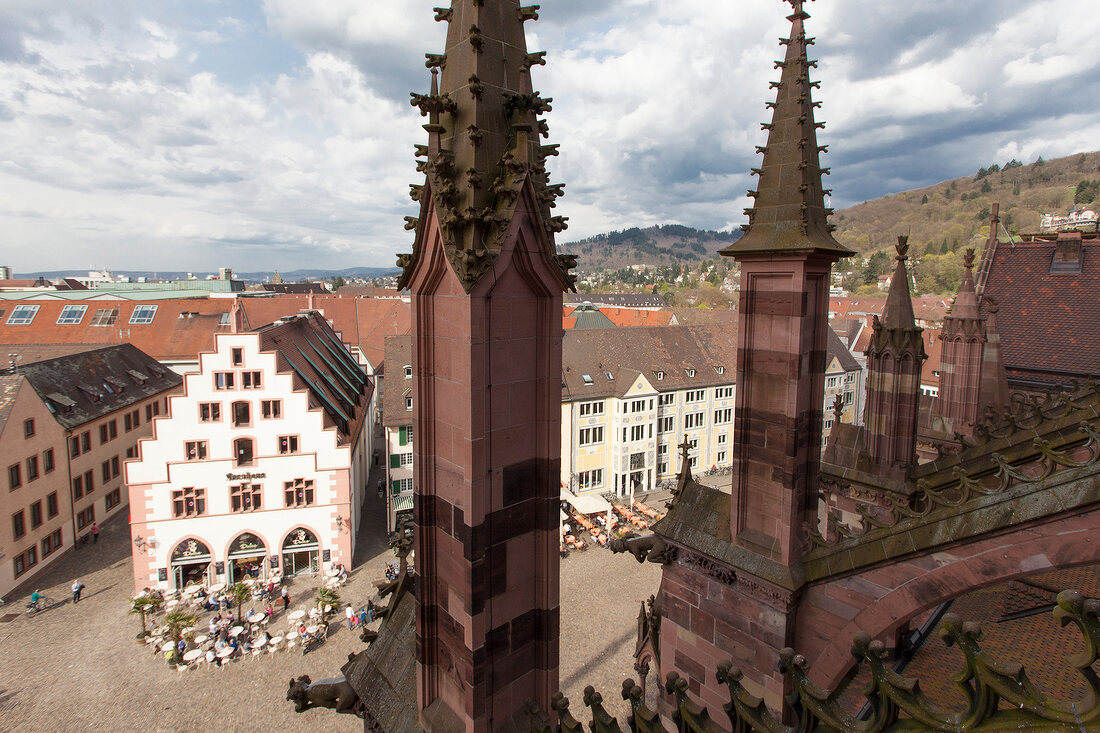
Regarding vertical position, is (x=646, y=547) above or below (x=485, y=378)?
below

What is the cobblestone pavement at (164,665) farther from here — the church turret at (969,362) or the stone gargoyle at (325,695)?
the stone gargoyle at (325,695)

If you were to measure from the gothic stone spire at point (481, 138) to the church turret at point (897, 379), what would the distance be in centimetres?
1060

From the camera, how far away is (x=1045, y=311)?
23.9 meters

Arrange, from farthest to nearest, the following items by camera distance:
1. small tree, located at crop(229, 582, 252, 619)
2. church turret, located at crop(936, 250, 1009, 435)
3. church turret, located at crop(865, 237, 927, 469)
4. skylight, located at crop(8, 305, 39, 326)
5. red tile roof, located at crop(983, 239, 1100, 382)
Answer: skylight, located at crop(8, 305, 39, 326) < small tree, located at crop(229, 582, 252, 619) < red tile roof, located at crop(983, 239, 1100, 382) < church turret, located at crop(936, 250, 1009, 435) < church turret, located at crop(865, 237, 927, 469)

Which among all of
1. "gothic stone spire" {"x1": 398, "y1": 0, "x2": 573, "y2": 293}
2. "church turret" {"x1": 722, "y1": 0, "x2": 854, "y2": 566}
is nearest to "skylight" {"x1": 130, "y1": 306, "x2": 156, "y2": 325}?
"church turret" {"x1": 722, "y1": 0, "x2": 854, "y2": 566}

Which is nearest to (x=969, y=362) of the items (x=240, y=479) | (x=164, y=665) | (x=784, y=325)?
(x=784, y=325)

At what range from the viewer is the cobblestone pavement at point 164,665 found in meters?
20.4

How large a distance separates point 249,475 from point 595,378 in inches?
949

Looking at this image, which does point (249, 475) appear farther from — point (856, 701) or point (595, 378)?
point (856, 701)

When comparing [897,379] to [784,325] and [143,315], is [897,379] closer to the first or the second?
[784,325]

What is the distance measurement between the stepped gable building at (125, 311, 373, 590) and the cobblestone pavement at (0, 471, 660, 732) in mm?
2463

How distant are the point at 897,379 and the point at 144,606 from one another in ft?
98.9

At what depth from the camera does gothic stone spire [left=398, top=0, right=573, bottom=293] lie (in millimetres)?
4641

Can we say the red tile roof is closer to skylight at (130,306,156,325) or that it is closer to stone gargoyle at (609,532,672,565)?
stone gargoyle at (609,532,672,565)
